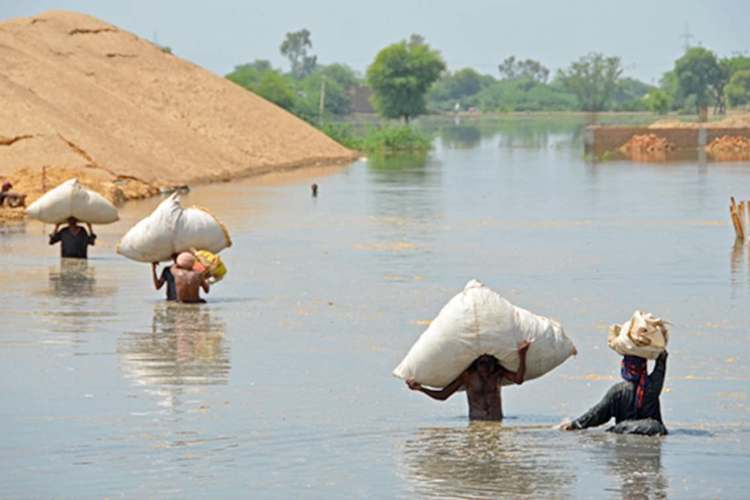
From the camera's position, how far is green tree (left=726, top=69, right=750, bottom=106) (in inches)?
6531

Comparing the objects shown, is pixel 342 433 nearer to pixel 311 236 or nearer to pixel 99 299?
pixel 99 299

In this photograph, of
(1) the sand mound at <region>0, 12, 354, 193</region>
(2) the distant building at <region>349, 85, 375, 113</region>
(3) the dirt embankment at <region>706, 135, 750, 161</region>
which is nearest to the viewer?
(1) the sand mound at <region>0, 12, 354, 193</region>

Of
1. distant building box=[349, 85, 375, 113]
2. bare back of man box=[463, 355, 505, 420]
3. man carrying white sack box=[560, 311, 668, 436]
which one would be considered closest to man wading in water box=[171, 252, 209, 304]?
bare back of man box=[463, 355, 505, 420]

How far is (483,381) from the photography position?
11305mm

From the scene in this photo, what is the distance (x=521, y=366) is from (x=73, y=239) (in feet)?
42.1

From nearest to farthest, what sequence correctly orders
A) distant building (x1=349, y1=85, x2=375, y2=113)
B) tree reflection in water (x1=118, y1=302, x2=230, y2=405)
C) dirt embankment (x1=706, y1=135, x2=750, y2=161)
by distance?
tree reflection in water (x1=118, y1=302, x2=230, y2=405) < dirt embankment (x1=706, y1=135, x2=750, y2=161) < distant building (x1=349, y1=85, x2=375, y2=113)

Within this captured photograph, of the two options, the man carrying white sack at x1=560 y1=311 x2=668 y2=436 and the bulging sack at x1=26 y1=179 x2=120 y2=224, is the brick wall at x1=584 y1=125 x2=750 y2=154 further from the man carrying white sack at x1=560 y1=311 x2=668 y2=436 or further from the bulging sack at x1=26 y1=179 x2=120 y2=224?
the man carrying white sack at x1=560 y1=311 x2=668 y2=436

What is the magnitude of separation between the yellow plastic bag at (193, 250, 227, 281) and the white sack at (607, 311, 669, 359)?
7736 mm

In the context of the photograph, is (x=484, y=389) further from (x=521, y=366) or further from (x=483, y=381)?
(x=521, y=366)

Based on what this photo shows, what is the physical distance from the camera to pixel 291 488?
10047 millimetres

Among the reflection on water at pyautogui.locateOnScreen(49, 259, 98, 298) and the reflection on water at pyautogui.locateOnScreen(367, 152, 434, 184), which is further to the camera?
the reflection on water at pyautogui.locateOnScreen(367, 152, 434, 184)

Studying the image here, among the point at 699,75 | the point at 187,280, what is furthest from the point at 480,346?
the point at 699,75

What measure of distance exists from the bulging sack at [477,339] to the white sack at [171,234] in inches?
279

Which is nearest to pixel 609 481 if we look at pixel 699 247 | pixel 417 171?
pixel 699 247
